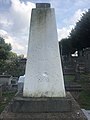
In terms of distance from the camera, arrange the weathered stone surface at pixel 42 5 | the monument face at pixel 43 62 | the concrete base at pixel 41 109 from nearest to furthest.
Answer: the concrete base at pixel 41 109 < the monument face at pixel 43 62 < the weathered stone surface at pixel 42 5

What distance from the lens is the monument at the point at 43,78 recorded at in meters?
4.48

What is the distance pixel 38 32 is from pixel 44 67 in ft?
2.46

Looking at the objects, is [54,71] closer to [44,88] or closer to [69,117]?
[44,88]

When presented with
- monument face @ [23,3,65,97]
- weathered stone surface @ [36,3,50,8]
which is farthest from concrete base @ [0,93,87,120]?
weathered stone surface @ [36,3,50,8]

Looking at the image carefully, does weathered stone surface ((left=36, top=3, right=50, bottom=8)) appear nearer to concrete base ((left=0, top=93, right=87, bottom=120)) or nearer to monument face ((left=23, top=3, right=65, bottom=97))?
monument face ((left=23, top=3, right=65, bottom=97))

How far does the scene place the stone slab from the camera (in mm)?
4469

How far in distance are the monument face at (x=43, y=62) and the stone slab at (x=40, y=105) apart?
12.0 inches

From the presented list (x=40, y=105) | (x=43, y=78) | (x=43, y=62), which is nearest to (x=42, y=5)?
(x=43, y=62)

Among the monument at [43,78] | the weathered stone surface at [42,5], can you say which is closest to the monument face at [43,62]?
the monument at [43,78]

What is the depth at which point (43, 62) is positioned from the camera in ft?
15.8

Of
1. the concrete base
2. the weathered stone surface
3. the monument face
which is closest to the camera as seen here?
the concrete base

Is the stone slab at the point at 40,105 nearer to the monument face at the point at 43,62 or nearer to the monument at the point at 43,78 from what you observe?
the monument at the point at 43,78

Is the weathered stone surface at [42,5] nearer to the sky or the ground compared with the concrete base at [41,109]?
nearer to the sky

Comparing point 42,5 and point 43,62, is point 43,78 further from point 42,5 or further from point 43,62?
point 42,5
